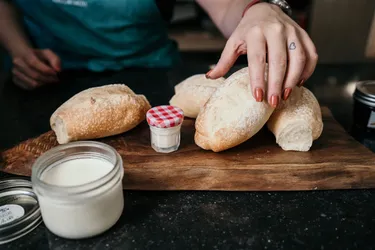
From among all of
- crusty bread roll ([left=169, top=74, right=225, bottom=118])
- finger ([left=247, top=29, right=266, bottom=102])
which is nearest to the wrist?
crusty bread roll ([left=169, top=74, right=225, bottom=118])

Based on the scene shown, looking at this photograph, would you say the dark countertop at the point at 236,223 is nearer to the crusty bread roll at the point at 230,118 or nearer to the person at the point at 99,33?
the crusty bread roll at the point at 230,118

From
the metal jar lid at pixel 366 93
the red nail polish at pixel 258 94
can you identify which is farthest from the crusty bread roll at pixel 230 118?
the metal jar lid at pixel 366 93

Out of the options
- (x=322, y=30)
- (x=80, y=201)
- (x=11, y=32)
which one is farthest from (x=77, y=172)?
(x=322, y=30)

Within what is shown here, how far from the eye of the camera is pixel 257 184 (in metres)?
0.81

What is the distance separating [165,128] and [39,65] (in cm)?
69

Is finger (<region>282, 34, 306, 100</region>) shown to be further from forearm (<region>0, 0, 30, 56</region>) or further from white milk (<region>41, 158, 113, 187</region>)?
A: forearm (<region>0, 0, 30, 56</region>)

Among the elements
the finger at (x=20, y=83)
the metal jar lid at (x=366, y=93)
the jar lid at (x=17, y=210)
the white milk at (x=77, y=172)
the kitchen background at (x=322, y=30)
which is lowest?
the kitchen background at (x=322, y=30)

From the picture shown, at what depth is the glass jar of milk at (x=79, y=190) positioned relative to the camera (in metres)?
0.64

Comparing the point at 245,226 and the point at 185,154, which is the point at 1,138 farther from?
the point at 245,226

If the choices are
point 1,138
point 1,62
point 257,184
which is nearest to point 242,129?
point 257,184

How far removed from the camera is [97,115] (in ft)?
3.04

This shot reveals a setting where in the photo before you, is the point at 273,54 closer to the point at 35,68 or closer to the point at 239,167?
the point at 239,167

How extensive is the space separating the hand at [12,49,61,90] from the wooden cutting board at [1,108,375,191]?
1.53 ft

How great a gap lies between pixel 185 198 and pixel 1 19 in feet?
3.71
